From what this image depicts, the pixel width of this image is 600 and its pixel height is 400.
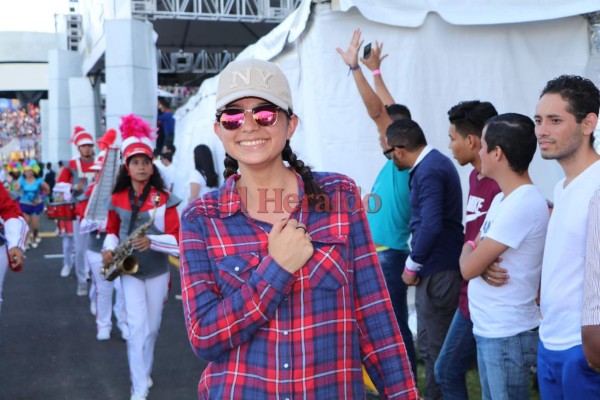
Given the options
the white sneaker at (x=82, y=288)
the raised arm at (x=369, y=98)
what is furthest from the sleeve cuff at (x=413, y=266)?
the white sneaker at (x=82, y=288)

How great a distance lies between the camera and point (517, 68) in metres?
6.31

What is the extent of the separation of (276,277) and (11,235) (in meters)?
4.27

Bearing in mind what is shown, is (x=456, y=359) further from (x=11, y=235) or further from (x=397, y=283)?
(x=11, y=235)

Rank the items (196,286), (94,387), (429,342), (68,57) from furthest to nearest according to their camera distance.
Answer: (68,57) → (94,387) → (429,342) → (196,286)

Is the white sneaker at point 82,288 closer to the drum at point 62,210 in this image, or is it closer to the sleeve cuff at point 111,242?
the drum at point 62,210

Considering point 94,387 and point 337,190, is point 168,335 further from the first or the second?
point 337,190

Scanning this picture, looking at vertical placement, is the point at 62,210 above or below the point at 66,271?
above

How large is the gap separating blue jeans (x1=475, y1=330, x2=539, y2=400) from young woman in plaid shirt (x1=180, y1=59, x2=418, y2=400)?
121 cm

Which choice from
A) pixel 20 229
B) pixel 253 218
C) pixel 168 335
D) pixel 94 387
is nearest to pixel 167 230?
pixel 20 229

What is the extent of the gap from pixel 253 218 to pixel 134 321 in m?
3.50

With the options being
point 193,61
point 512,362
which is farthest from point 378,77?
point 193,61

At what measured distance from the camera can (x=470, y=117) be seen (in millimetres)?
3959

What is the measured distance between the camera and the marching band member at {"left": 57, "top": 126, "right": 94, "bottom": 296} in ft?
30.1

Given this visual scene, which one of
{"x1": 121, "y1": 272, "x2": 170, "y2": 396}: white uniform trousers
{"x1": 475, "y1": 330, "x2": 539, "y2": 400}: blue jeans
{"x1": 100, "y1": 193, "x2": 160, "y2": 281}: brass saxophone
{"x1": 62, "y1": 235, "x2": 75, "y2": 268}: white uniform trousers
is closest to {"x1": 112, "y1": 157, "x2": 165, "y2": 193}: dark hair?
{"x1": 100, "y1": 193, "x2": 160, "y2": 281}: brass saxophone
